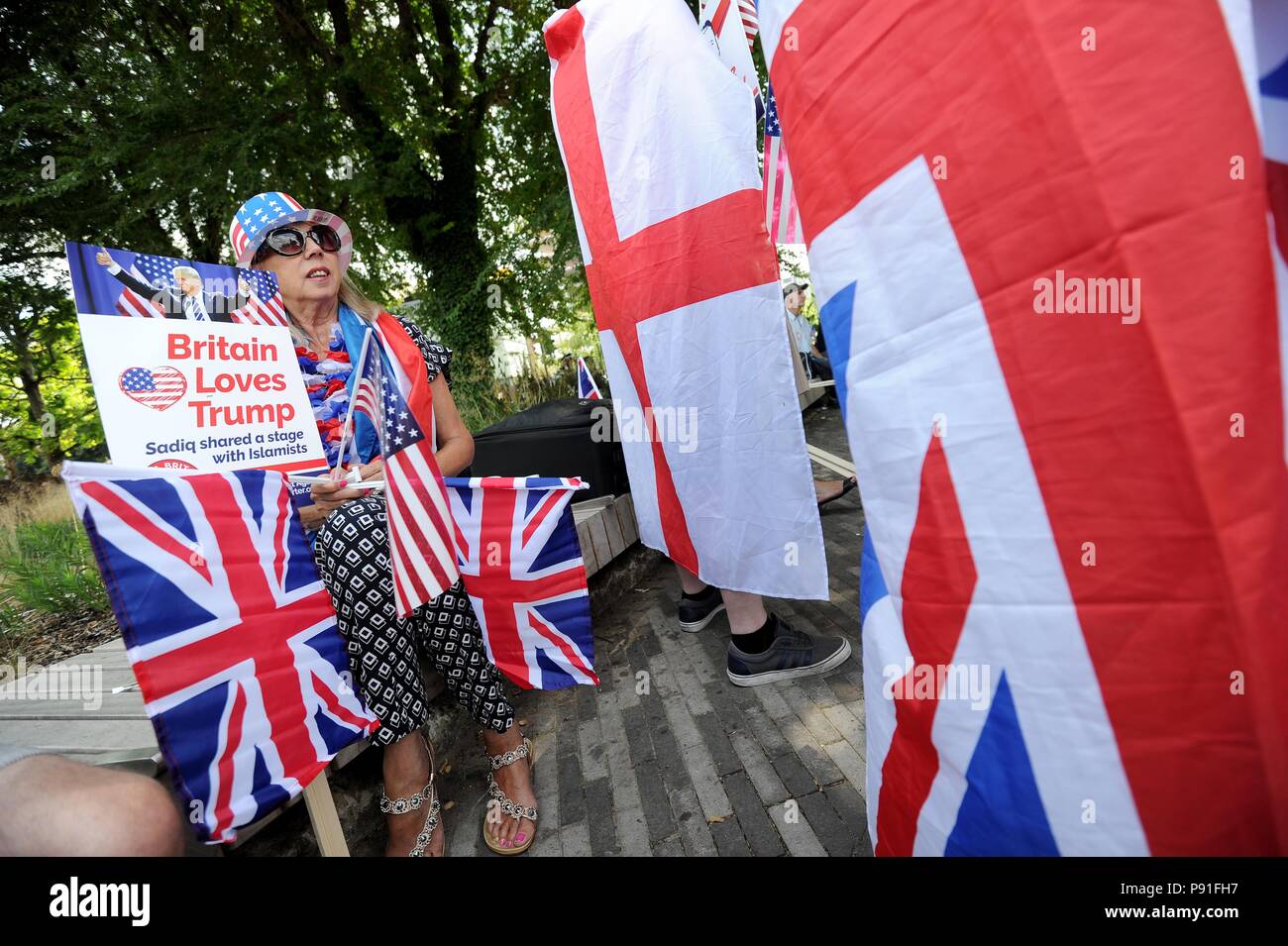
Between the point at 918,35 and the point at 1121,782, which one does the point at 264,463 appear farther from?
the point at 1121,782

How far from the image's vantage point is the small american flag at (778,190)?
8.43ft

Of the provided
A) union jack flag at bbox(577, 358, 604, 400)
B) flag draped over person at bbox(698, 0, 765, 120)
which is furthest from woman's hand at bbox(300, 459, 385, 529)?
union jack flag at bbox(577, 358, 604, 400)

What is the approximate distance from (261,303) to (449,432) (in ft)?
2.02

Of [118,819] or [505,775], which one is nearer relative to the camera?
[118,819]

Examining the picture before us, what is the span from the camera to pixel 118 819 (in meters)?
0.91

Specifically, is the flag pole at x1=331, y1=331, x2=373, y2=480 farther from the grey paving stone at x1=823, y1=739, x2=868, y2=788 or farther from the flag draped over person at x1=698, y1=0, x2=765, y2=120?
the grey paving stone at x1=823, y1=739, x2=868, y2=788

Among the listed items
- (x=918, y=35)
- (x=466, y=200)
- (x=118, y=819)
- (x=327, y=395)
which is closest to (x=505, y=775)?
(x=118, y=819)

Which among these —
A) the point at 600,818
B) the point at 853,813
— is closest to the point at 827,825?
the point at 853,813

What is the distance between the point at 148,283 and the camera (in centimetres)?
133

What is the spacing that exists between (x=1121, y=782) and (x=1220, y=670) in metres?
0.18

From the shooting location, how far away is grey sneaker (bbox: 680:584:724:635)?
2781 millimetres

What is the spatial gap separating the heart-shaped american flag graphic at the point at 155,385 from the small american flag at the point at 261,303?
224 mm

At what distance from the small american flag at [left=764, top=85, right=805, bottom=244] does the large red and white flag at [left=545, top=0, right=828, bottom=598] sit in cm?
76

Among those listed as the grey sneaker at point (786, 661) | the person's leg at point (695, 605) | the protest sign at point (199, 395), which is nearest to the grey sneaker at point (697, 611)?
the person's leg at point (695, 605)
